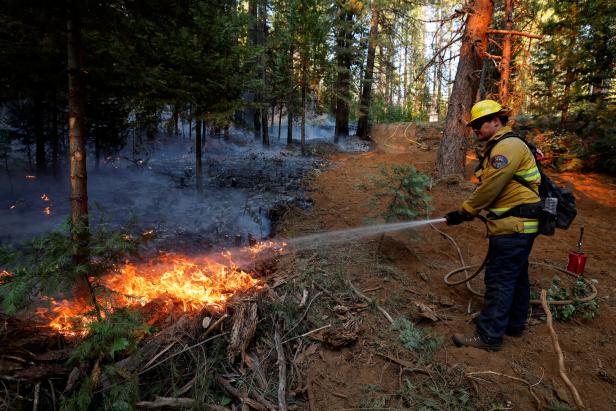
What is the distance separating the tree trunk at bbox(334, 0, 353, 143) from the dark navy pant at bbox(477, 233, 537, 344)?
695 inches

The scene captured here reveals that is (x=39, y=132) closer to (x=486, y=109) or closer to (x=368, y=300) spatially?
(x=368, y=300)

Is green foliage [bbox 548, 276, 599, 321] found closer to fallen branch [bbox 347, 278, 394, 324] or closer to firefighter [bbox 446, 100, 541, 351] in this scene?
firefighter [bbox 446, 100, 541, 351]

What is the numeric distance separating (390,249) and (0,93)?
10.6 m

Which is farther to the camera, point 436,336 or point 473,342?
point 436,336

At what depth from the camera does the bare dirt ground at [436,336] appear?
3053 mm

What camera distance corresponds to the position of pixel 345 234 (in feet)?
22.2

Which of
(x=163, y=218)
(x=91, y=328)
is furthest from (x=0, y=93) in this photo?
(x=91, y=328)

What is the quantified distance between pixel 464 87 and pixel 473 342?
8012 millimetres

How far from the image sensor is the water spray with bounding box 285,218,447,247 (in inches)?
222

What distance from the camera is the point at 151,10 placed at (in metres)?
4.93

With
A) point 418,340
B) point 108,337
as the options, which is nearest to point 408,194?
point 418,340

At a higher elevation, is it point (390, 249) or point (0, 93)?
point (0, 93)

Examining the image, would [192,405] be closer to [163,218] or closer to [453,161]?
[163,218]

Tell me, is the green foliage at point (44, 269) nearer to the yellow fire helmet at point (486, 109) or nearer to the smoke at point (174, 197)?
the smoke at point (174, 197)
